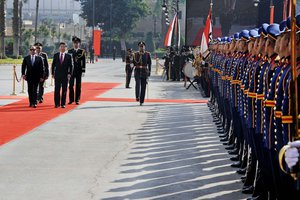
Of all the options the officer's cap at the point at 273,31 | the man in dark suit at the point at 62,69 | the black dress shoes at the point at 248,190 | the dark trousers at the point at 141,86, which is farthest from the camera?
the dark trousers at the point at 141,86

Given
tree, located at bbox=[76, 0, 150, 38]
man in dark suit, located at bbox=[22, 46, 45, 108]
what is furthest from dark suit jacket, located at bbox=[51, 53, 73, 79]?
tree, located at bbox=[76, 0, 150, 38]

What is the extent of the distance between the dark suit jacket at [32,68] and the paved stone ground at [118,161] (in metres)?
2.61

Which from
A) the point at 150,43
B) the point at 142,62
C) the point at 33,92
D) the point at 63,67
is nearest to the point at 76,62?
the point at 63,67

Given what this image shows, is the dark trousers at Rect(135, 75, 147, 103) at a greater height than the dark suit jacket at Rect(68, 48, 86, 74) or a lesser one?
lesser

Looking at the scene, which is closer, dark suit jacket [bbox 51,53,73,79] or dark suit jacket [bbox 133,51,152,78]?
dark suit jacket [bbox 51,53,73,79]

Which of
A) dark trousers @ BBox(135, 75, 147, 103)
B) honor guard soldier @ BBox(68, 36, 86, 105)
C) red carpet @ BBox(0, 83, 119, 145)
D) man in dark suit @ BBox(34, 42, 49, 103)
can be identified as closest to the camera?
red carpet @ BBox(0, 83, 119, 145)

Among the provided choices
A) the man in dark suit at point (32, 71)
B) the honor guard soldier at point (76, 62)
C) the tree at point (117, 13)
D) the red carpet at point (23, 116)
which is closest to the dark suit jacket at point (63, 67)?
the man in dark suit at point (32, 71)

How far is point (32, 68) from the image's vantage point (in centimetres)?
2044

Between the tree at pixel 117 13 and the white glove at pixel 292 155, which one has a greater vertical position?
the tree at pixel 117 13

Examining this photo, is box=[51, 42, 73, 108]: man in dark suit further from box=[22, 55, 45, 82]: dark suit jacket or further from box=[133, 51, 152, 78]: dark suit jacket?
box=[133, 51, 152, 78]: dark suit jacket

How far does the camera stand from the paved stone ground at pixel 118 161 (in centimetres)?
900

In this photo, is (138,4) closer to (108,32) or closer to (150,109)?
(108,32)

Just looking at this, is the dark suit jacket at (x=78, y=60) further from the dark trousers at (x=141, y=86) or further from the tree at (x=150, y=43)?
the tree at (x=150, y=43)

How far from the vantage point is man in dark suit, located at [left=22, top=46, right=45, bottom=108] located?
66.9 feet
